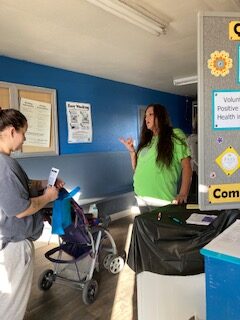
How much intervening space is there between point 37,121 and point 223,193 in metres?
2.93

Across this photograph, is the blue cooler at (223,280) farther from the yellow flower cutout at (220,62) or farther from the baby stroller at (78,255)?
the baby stroller at (78,255)

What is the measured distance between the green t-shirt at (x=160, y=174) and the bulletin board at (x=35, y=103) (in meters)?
1.94

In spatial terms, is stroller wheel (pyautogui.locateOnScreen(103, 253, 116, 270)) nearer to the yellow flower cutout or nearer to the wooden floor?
the wooden floor

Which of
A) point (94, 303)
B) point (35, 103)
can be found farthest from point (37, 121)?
point (94, 303)

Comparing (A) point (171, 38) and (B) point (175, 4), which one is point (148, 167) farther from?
(A) point (171, 38)

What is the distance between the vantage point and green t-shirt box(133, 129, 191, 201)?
1.95 metres

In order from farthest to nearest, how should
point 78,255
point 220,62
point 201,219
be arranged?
point 78,255 → point 201,219 → point 220,62

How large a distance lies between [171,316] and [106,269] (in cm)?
165

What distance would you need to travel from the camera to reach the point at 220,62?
98cm

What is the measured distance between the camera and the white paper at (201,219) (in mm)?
1255

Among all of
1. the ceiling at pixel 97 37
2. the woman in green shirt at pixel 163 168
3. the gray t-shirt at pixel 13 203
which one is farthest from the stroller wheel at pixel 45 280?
the ceiling at pixel 97 37

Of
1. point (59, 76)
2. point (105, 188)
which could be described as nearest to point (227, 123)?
point (59, 76)

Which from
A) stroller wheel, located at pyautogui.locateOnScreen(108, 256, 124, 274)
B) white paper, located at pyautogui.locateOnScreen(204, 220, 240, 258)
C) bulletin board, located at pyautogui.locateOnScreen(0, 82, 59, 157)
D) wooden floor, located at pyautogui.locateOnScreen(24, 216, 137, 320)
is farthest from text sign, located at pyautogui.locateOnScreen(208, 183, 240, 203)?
bulletin board, located at pyautogui.locateOnScreen(0, 82, 59, 157)

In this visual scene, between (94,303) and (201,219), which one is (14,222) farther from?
(94,303)
